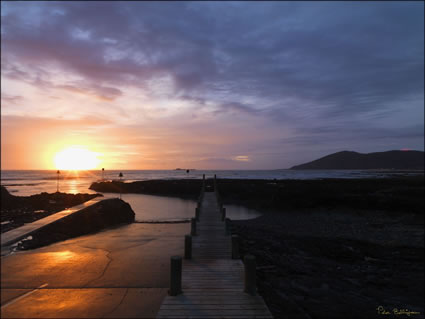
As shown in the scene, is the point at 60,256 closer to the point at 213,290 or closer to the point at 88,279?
the point at 88,279

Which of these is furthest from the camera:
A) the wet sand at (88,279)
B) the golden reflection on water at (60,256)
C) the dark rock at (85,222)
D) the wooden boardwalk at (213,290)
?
the dark rock at (85,222)

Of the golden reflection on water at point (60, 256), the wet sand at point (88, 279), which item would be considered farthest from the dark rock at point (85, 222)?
the golden reflection on water at point (60, 256)

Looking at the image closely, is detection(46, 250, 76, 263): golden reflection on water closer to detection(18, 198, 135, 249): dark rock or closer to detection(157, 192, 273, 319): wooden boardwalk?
detection(18, 198, 135, 249): dark rock

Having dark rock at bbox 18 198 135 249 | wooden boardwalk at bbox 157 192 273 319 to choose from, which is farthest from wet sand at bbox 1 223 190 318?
wooden boardwalk at bbox 157 192 273 319

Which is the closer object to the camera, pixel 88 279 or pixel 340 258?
pixel 88 279

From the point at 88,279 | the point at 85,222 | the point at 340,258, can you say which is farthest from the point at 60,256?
the point at 340,258

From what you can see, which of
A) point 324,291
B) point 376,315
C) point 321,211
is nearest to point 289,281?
point 324,291

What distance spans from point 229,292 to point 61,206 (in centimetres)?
2111

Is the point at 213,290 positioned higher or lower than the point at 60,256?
higher

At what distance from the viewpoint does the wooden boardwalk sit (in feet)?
19.4

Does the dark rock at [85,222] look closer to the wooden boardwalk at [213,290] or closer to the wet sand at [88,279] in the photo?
the wet sand at [88,279]

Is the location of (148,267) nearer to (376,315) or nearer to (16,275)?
(16,275)

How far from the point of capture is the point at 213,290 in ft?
22.9

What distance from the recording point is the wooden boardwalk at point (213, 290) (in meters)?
5.92
